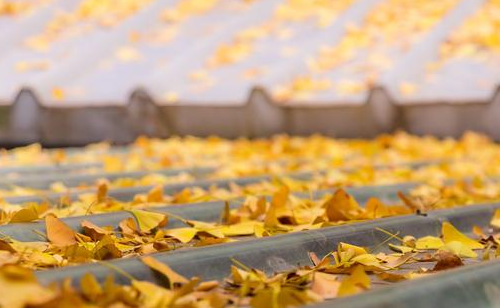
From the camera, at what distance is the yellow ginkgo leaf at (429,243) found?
1671 millimetres

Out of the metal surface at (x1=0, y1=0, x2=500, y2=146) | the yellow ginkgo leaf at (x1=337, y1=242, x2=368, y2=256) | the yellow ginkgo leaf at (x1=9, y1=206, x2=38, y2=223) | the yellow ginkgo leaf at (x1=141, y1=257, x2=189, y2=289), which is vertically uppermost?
the metal surface at (x1=0, y1=0, x2=500, y2=146)

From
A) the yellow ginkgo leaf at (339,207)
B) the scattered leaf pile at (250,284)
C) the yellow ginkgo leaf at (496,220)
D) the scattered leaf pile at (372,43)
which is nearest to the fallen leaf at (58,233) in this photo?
the scattered leaf pile at (250,284)

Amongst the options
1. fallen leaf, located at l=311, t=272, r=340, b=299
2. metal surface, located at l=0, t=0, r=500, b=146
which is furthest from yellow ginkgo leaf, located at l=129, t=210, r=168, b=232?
metal surface, located at l=0, t=0, r=500, b=146

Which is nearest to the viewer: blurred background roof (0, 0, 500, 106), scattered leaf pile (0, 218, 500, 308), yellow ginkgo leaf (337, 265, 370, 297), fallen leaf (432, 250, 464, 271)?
scattered leaf pile (0, 218, 500, 308)

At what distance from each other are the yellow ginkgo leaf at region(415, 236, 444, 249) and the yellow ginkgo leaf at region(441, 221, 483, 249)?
21 millimetres

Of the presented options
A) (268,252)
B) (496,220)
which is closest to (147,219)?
(268,252)

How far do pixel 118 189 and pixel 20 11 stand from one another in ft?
11.4

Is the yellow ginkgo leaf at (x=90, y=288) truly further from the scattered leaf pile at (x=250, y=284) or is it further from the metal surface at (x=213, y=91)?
the metal surface at (x=213, y=91)

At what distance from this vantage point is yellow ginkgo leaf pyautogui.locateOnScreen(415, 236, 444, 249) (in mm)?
1671

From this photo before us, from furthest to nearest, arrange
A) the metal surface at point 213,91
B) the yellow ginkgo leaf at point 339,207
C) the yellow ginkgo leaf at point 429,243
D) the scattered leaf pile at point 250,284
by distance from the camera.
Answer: the metal surface at point 213,91, the yellow ginkgo leaf at point 339,207, the yellow ginkgo leaf at point 429,243, the scattered leaf pile at point 250,284

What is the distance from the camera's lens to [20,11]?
5.42 m

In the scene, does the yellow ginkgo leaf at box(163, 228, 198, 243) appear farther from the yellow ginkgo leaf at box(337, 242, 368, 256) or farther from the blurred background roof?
the blurred background roof

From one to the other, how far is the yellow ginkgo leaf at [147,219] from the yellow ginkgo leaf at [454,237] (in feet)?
1.99

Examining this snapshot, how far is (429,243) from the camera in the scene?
5.53 ft
